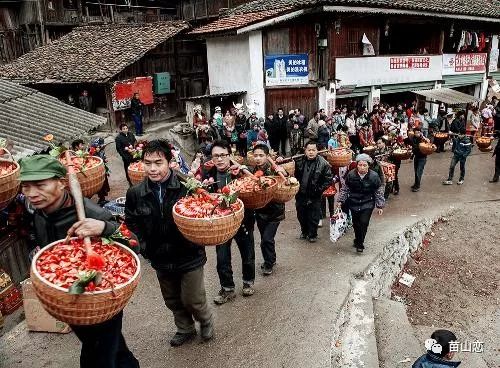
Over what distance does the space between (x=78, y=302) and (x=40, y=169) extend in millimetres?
1050

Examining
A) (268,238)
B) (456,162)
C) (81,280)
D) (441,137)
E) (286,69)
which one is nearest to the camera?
(81,280)

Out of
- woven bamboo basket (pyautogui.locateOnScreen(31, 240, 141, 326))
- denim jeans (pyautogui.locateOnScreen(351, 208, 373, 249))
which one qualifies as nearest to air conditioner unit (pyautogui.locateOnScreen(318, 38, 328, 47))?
denim jeans (pyautogui.locateOnScreen(351, 208, 373, 249))

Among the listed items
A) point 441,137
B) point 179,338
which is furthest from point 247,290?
point 441,137

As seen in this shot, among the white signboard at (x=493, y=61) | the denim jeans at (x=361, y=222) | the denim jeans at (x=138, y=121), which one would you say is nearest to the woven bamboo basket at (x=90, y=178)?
the denim jeans at (x=361, y=222)

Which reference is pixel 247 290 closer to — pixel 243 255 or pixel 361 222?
pixel 243 255

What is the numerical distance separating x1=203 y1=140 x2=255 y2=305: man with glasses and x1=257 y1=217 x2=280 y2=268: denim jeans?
0.52m

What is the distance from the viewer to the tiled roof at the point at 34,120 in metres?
7.03

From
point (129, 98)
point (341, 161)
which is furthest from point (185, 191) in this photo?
point (129, 98)

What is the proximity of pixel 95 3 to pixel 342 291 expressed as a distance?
23287mm

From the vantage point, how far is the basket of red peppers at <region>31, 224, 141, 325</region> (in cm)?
279

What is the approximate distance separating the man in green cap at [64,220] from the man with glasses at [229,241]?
2066 mm

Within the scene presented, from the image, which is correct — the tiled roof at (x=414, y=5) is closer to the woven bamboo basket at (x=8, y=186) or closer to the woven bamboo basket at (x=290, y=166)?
the woven bamboo basket at (x=290, y=166)

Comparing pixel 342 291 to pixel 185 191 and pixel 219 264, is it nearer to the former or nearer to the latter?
pixel 219 264

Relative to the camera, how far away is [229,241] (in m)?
5.36
